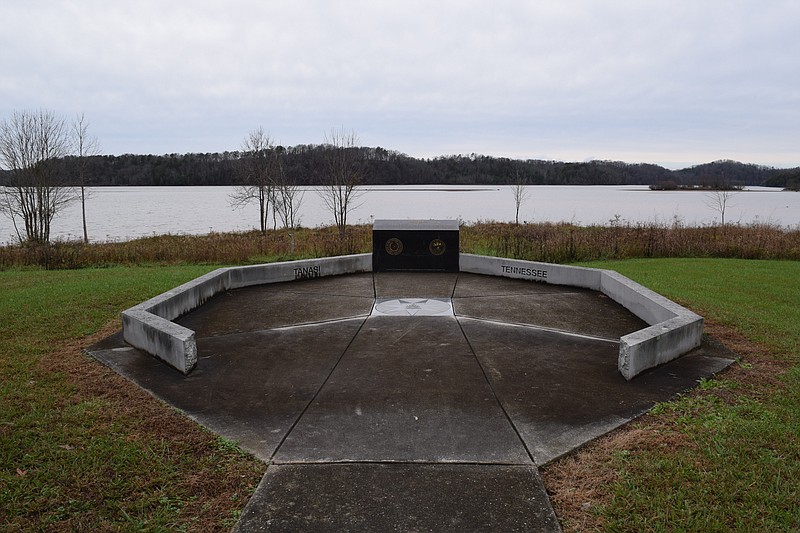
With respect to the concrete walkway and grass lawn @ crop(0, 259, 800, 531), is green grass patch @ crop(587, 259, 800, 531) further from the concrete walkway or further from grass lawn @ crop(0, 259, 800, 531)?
the concrete walkway

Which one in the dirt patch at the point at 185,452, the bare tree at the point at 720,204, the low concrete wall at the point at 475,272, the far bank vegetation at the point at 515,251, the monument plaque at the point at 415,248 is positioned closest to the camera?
the dirt patch at the point at 185,452

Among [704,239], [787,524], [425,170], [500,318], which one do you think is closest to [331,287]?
[500,318]

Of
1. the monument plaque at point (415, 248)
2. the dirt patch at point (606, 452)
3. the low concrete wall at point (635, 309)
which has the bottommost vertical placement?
the dirt patch at point (606, 452)

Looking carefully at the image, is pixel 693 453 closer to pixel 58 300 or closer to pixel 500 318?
pixel 500 318

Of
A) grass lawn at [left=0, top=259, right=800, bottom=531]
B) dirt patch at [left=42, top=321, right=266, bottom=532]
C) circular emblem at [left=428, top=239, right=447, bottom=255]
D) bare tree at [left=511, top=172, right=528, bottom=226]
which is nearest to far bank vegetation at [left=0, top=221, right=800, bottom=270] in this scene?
circular emblem at [left=428, top=239, right=447, bottom=255]

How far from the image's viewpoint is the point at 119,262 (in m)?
15.7

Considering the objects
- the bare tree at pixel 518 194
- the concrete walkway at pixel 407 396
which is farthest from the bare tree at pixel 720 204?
the concrete walkway at pixel 407 396

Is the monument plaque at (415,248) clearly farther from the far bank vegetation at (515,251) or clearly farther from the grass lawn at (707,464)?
the grass lawn at (707,464)

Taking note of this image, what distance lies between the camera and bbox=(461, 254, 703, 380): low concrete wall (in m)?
5.18

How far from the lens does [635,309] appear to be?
299 inches

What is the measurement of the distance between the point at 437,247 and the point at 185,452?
311 inches

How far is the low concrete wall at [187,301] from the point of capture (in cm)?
539

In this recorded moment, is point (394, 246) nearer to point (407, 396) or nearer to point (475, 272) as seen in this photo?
point (475, 272)

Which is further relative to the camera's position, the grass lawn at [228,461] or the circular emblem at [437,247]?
the circular emblem at [437,247]
